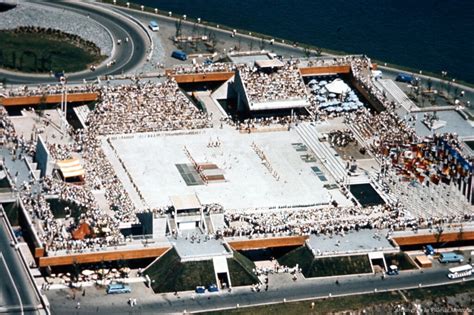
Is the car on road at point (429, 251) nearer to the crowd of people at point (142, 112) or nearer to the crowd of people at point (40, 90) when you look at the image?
the crowd of people at point (142, 112)

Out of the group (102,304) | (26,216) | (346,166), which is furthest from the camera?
(346,166)

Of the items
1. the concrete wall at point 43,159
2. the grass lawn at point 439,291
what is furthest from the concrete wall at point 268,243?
the concrete wall at point 43,159

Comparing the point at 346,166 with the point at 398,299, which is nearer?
the point at 398,299

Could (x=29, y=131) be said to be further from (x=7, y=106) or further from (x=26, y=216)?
(x=26, y=216)

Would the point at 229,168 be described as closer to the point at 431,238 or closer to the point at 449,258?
the point at 431,238

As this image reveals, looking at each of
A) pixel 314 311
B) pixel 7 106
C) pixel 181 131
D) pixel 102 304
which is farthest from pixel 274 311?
pixel 7 106

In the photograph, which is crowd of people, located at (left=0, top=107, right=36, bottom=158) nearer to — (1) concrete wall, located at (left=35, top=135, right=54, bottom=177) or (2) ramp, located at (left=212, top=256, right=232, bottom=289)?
(1) concrete wall, located at (left=35, top=135, right=54, bottom=177)

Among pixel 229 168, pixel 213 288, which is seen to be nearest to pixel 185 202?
pixel 213 288
